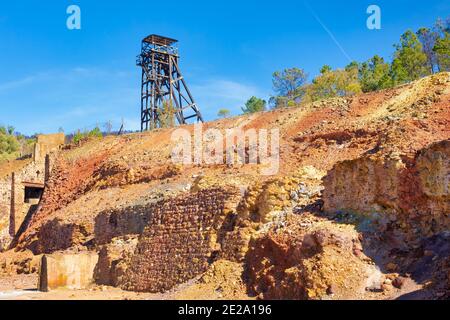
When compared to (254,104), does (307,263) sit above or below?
below

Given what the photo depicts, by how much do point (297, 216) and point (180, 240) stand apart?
415 cm

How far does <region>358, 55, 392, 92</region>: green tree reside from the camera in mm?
33281

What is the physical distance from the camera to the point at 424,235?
1202 centimetres

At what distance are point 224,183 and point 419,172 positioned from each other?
22.2 ft

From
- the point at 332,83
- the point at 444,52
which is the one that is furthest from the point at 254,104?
the point at 444,52

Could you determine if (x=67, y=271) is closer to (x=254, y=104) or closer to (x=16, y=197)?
(x=16, y=197)

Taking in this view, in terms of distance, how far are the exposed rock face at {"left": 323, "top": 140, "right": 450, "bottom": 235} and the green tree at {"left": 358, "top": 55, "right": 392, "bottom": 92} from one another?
19391mm

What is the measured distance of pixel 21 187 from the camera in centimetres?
3212

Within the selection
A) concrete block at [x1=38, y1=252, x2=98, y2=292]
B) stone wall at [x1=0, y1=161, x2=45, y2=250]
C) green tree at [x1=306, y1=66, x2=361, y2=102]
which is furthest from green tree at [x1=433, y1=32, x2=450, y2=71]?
stone wall at [x1=0, y1=161, x2=45, y2=250]

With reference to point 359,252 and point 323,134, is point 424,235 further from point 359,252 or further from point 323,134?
point 323,134

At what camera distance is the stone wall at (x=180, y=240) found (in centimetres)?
1627

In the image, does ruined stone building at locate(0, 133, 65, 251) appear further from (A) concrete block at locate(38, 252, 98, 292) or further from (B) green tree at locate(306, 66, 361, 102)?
(B) green tree at locate(306, 66, 361, 102)

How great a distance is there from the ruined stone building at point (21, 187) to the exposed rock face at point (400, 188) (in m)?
21.2

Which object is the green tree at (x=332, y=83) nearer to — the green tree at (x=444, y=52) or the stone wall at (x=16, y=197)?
the green tree at (x=444, y=52)
